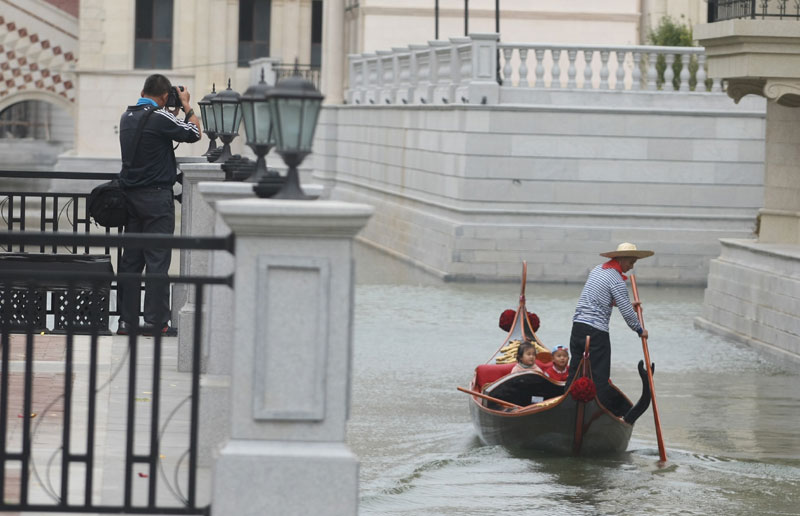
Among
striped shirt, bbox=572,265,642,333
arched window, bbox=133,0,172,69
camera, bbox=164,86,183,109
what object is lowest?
striped shirt, bbox=572,265,642,333

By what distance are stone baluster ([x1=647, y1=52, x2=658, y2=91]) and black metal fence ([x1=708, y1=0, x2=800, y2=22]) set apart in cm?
673

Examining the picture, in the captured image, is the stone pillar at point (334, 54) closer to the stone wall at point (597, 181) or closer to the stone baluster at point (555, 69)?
the stone wall at point (597, 181)

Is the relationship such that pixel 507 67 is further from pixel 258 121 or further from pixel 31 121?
pixel 31 121

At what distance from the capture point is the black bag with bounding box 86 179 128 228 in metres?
11.1

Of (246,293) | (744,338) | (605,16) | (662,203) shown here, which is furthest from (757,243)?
(605,16)

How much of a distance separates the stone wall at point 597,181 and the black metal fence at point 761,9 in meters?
6.73

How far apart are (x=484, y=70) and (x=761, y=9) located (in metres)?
7.57

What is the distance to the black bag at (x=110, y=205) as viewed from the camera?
36.4ft

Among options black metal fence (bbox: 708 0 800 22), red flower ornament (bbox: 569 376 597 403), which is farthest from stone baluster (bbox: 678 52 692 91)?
red flower ornament (bbox: 569 376 597 403)

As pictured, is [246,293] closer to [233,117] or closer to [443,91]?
[233,117]

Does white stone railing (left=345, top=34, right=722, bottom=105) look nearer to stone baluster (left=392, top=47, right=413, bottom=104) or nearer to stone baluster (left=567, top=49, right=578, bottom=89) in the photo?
stone baluster (left=567, top=49, right=578, bottom=89)

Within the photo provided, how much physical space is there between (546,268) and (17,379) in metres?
16.2

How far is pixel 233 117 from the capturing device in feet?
37.3

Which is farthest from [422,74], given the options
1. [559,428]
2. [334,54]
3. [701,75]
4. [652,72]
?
[559,428]
